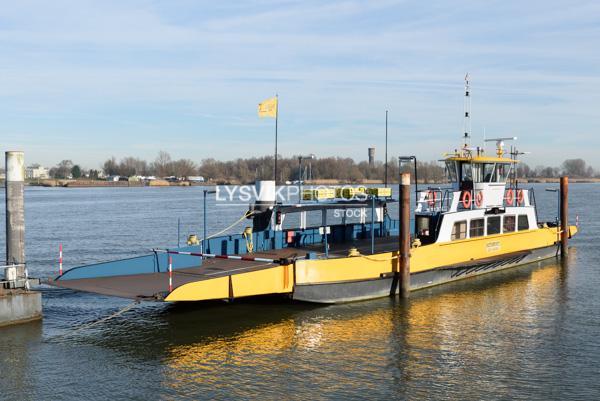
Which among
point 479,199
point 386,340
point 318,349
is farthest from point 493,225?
point 318,349

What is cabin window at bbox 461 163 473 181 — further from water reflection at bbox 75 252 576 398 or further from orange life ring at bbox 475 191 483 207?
water reflection at bbox 75 252 576 398

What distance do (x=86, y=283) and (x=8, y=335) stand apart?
7.70 feet

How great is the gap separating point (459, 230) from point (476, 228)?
1.42m

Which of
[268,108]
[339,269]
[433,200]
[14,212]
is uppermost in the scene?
[268,108]

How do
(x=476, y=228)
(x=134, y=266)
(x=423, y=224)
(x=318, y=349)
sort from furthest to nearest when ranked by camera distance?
(x=476, y=228)
(x=423, y=224)
(x=134, y=266)
(x=318, y=349)

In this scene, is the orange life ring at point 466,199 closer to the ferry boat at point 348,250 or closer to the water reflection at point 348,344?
the ferry boat at point 348,250

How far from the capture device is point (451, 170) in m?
26.8

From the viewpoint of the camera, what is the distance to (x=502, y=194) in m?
27.2

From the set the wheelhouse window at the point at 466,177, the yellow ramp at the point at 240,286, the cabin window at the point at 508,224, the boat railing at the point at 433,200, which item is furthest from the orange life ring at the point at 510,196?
A: the yellow ramp at the point at 240,286

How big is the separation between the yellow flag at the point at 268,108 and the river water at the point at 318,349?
7.71 m

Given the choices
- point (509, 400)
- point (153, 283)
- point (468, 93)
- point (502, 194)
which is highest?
point (468, 93)

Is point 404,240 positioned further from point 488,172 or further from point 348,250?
point 488,172

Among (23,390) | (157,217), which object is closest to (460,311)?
(23,390)

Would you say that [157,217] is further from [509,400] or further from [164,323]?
[509,400]
